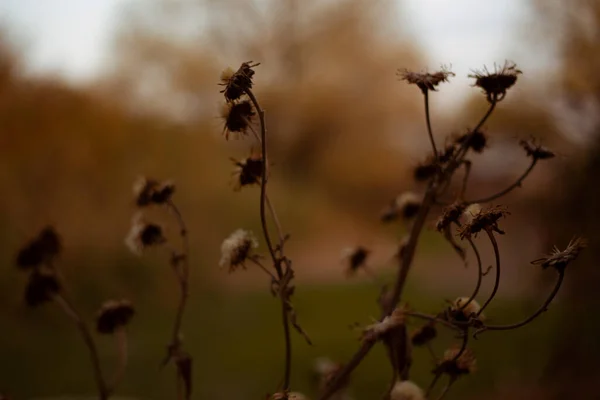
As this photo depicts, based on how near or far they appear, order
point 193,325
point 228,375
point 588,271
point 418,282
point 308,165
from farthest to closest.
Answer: point 308,165
point 418,282
point 193,325
point 228,375
point 588,271

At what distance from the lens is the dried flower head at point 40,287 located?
16.0 inches

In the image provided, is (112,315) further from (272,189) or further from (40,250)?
(272,189)

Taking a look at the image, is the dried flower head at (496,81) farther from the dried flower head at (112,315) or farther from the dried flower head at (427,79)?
the dried flower head at (112,315)

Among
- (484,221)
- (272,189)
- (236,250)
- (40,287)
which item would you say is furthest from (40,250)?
(272,189)

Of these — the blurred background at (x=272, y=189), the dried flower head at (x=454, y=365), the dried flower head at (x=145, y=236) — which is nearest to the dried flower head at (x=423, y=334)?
the dried flower head at (x=454, y=365)

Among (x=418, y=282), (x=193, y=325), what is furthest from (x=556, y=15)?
(x=193, y=325)

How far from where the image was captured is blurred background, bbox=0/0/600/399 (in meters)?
1.15

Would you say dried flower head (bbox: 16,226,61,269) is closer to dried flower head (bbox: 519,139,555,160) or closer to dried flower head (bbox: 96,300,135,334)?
dried flower head (bbox: 96,300,135,334)

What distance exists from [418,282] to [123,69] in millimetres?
888

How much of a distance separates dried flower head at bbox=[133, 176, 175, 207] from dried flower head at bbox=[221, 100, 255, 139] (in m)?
0.07

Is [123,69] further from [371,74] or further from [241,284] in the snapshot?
[371,74]

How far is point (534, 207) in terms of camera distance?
1174mm

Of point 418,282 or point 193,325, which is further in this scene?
point 418,282

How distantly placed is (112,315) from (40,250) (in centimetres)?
7
